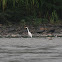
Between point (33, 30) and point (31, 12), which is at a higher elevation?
point (31, 12)

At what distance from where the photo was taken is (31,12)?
835 inches

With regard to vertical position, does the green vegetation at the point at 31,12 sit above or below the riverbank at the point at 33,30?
above

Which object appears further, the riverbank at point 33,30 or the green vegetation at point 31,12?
the green vegetation at point 31,12

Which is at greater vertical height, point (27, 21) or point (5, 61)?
point (5, 61)

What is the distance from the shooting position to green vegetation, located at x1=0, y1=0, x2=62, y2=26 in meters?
20.2

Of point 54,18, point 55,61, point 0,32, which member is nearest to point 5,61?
point 55,61

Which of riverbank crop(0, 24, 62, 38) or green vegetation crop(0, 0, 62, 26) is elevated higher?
green vegetation crop(0, 0, 62, 26)

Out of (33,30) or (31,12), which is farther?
(31,12)

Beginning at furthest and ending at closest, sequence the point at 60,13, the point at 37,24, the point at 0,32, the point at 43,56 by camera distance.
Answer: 1. the point at 60,13
2. the point at 37,24
3. the point at 0,32
4. the point at 43,56

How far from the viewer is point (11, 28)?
18.9m

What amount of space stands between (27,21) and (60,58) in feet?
41.3

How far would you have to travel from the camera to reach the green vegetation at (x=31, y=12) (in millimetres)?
20184

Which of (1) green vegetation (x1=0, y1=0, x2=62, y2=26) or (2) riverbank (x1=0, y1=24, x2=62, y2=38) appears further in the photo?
(1) green vegetation (x1=0, y1=0, x2=62, y2=26)

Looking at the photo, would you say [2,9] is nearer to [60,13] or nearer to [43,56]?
[60,13]
